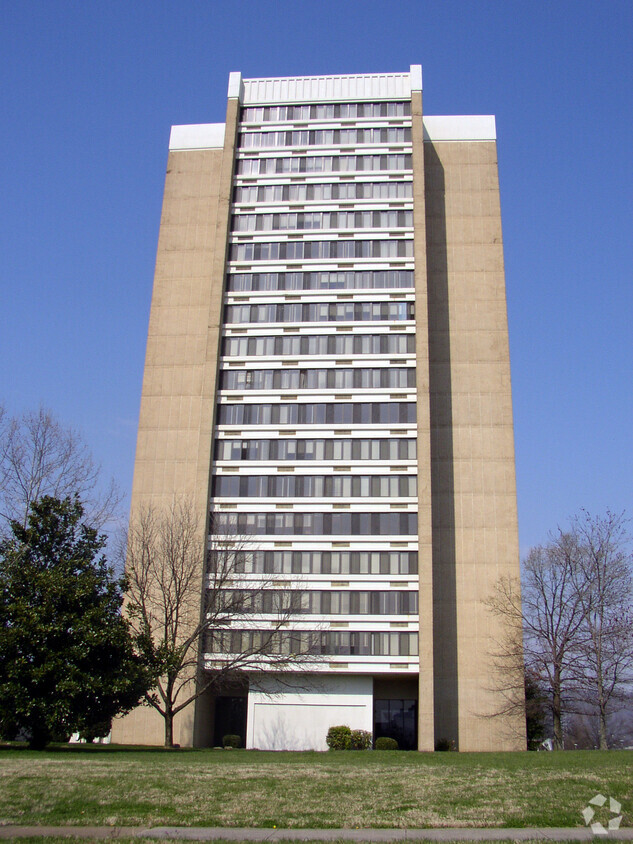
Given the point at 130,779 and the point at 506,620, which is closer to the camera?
the point at 130,779

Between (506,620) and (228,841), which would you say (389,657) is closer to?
(506,620)

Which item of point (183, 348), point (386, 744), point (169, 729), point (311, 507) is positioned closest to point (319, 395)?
point (311, 507)

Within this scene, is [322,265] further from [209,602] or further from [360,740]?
[360,740]

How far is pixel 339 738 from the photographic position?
52750 mm

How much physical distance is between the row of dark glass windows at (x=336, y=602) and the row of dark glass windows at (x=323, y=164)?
105 feet

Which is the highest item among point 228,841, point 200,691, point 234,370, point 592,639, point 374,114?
point 374,114

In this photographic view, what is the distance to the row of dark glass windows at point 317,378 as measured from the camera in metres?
60.8

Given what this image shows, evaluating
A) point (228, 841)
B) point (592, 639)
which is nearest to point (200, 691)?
point (592, 639)

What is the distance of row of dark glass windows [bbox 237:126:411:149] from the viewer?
66938 mm

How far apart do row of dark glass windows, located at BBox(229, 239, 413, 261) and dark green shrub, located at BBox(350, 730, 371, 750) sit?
3332cm

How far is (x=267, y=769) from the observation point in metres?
24.0

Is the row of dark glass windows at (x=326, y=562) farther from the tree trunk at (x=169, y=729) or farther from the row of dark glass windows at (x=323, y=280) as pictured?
the row of dark glass windows at (x=323, y=280)

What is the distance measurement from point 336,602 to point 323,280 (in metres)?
23.7

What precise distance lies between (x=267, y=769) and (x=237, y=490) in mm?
36121
